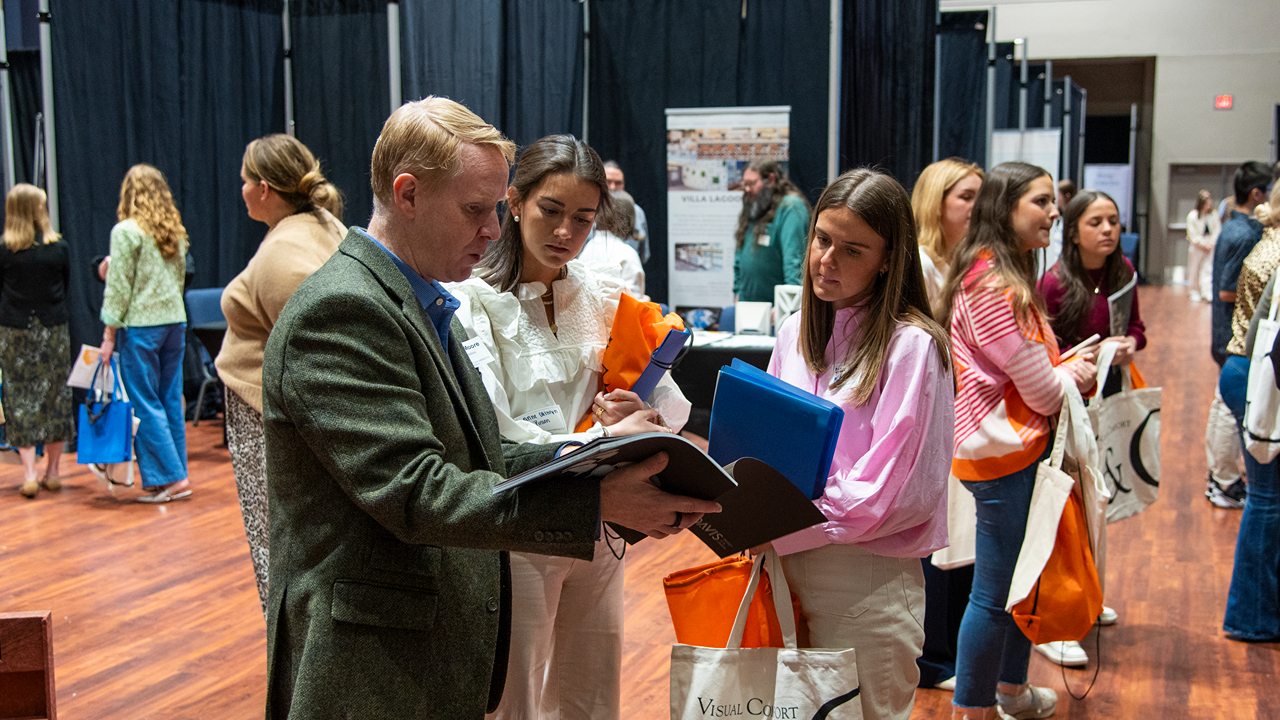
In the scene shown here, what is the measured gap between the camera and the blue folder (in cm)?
153

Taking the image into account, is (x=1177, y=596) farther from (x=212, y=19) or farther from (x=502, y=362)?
(x=212, y=19)

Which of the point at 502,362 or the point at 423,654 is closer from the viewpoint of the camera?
the point at 423,654

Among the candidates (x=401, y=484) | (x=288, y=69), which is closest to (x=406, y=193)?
(x=401, y=484)

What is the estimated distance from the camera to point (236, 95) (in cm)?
691

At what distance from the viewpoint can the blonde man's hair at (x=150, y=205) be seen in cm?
528

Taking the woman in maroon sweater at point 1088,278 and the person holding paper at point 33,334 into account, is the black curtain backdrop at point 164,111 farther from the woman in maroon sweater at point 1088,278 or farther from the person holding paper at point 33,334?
the woman in maroon sweater at point 1088,278

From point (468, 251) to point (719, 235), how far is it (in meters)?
5.55

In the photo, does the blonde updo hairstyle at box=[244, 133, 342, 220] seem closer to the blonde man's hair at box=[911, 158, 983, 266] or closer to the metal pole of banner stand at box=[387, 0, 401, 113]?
the blonde man's hair at box=[911, 158, 983, 266]

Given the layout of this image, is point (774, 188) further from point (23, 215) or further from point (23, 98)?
point (23, 98)

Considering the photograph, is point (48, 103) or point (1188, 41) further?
point (1188, 41)

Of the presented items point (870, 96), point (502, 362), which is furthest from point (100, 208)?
point (502, 362)

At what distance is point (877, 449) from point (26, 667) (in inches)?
64.7

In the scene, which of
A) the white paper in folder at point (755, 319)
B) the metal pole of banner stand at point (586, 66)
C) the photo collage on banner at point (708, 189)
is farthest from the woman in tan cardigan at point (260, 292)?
the metal pole of banner stand at point (586, 66)

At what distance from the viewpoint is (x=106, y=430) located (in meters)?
5.17
